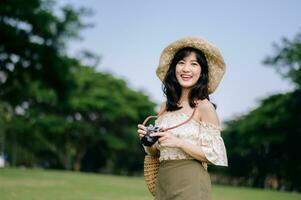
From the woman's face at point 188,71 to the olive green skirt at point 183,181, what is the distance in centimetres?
49

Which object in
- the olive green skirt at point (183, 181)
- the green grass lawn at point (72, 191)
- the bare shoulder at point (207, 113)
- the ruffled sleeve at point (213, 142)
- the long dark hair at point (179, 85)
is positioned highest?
the long dark hair at point (179, 85)

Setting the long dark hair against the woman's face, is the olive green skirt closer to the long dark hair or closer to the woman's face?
the long dark hair

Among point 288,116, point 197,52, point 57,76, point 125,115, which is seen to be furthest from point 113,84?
point 197,52

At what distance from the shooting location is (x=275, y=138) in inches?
1474

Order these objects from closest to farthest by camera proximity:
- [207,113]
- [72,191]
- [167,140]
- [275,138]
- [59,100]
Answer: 1. [167,140]
2. [207,113]
3. [72,191]
4. [59,100]
5. [275,138]

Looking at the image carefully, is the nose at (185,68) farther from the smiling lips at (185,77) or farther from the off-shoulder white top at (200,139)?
the off-shoulder white top at (200,139)

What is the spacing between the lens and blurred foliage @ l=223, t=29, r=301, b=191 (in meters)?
33.6

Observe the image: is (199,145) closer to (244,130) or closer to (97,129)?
(244,130)

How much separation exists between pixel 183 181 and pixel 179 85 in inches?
24.6

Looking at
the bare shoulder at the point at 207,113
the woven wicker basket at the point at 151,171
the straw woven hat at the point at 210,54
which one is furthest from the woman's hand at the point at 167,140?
the straw woven hat at the point at 210,54

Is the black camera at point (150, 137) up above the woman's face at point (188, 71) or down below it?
below

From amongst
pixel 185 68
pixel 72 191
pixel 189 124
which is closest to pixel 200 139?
pixel 189 124

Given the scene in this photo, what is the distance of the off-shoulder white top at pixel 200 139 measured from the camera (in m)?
3.02

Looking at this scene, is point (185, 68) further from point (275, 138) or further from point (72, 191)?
point (275, 138)
